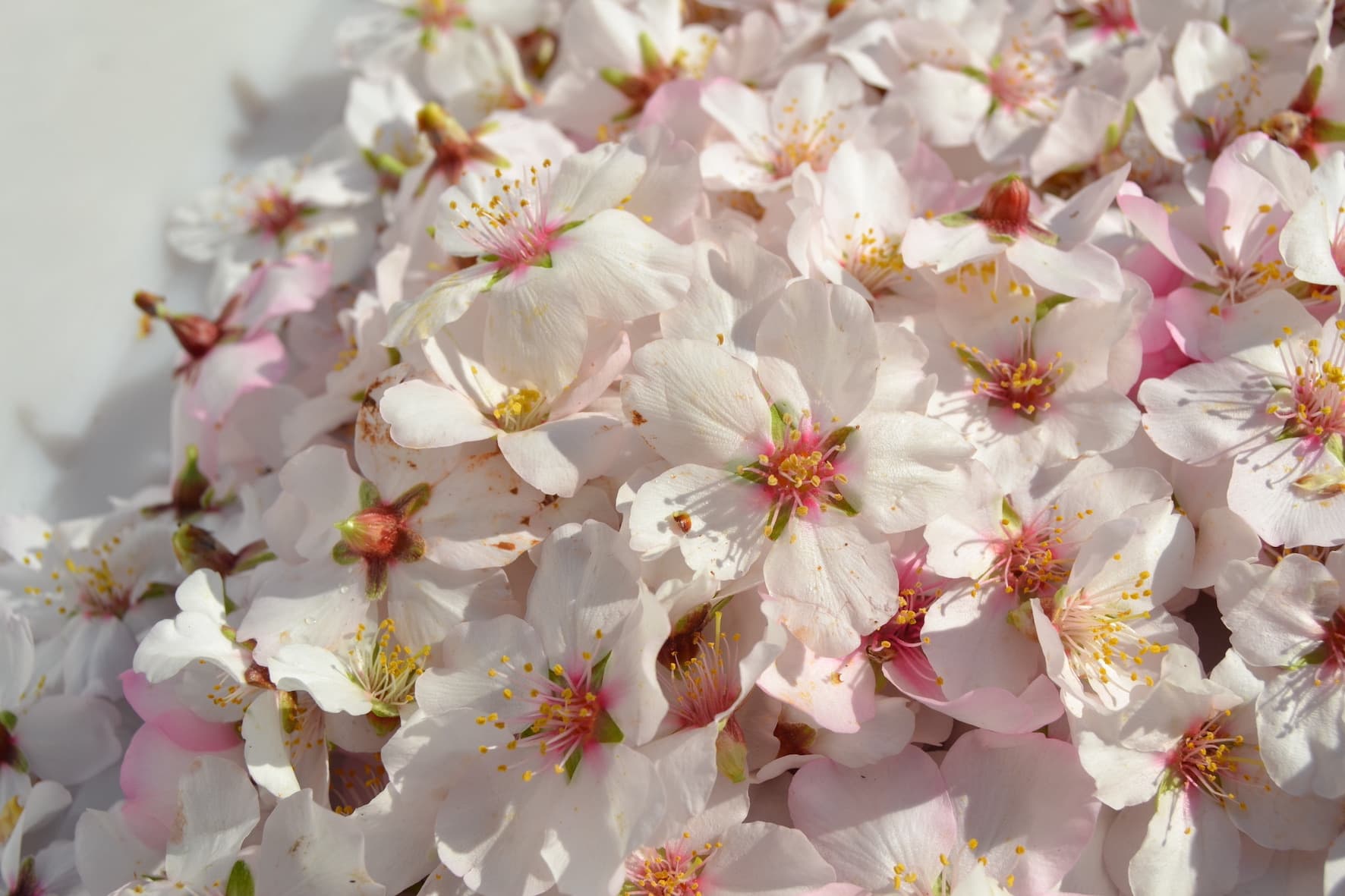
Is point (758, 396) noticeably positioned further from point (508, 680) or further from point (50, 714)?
point (50, 714)

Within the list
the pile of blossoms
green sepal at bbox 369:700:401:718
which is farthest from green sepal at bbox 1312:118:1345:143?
green sepal at bbox 369:700:401:718

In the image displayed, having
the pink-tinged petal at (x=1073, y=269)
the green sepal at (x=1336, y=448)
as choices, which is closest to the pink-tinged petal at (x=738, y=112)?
the pink-tinged petal at (x=1073, y=269)

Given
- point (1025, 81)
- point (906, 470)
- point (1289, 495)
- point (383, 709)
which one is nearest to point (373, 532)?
point (383, 709)

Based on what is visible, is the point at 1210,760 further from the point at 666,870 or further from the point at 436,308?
the point at 436,308

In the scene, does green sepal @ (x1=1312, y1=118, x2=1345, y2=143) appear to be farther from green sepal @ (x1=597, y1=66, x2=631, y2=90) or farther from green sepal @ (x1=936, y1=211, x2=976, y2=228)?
green sepal @ (x1=597, y1=66, x2=631, y2=90)

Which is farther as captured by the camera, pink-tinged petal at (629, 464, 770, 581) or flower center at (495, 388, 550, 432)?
flower center at (495, 388, 550, 432)

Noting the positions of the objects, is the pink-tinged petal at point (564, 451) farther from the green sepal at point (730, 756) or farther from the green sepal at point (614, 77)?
the green sepal at point (614, 77)

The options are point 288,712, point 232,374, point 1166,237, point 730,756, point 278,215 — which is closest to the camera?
point 730,756
